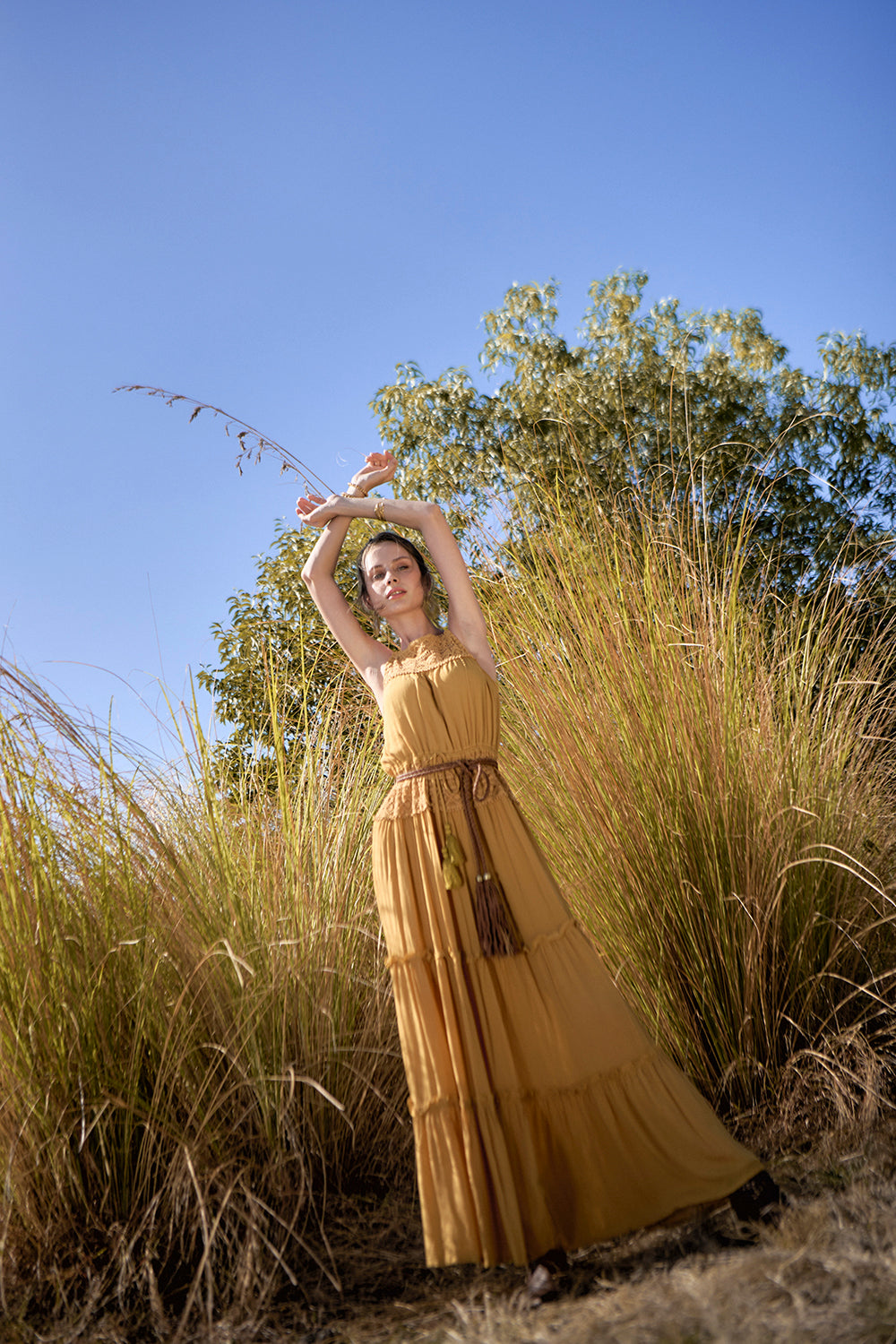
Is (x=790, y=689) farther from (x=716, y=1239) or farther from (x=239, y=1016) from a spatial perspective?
(x=239, y=1016)

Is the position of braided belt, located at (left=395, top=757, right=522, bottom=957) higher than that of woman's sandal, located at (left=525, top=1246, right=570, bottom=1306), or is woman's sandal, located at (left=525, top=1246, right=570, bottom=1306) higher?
braided belt, located at (left=395, top=757, right=522, bottom=957)

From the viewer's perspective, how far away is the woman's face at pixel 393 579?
2.46m

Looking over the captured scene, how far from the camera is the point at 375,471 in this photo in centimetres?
268

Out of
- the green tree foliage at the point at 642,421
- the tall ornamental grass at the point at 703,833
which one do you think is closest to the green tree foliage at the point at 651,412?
the green tree foliage at the point at 642,421

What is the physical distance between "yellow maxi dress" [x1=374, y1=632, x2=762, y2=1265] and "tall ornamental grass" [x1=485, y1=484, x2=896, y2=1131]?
0.60 meters

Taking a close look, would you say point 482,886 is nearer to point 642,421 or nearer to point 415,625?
point 415,625

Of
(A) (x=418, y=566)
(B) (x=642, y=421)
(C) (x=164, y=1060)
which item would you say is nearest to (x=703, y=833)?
(A) (x=418, y=566)

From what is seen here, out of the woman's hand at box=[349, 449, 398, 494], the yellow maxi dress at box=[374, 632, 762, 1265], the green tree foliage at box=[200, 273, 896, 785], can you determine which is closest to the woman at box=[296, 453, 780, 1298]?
the yellow maxi dress at box=[374, 632, 762, 1265]

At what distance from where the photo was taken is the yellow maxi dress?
6.50 feet

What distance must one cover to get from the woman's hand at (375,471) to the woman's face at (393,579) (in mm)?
213

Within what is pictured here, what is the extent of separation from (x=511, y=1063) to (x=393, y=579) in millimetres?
1140

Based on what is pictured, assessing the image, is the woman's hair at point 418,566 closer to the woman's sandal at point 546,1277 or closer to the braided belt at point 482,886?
the braided belt at point 482,886

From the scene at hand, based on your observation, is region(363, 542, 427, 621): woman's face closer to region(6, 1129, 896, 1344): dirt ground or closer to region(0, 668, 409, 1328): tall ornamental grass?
region(0, 668, 409, 1328): tall ornamental grass

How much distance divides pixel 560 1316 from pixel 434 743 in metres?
1.12
